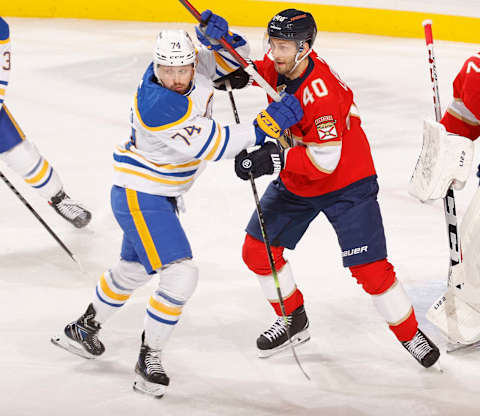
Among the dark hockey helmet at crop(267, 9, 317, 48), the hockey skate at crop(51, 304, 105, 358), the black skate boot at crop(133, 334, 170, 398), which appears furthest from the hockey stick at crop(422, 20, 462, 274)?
the hockey skate at crop(51, 304, 105, 358)

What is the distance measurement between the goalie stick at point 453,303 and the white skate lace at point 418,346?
0.16 meters

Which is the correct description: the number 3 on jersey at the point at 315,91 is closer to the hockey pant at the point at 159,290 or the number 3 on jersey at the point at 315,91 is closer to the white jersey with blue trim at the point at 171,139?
the white jersey with blue trim at the point at 171,139

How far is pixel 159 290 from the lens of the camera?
257 centimetres

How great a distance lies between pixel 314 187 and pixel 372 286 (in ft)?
1.18

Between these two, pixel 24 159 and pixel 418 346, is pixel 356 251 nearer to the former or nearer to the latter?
pixel 418 346

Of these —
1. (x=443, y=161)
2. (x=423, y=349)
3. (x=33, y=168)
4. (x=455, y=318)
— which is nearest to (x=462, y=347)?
(x=455, y=318)

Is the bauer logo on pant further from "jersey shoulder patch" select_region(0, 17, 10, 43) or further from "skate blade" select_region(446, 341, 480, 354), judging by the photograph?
"jersey shoulder patch" select_region(0, 17, 10, 43)

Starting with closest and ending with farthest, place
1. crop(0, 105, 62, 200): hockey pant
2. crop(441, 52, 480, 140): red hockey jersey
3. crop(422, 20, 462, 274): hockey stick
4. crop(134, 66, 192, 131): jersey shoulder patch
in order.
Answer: crop(134, 66, 192, 131): jersey shoulder patch < crop(441, 52, 480, 140): red hockey jersey < crop(422, 20, 462, 274): hockey stick < crop(0, 105, 62, 200): hockey pant

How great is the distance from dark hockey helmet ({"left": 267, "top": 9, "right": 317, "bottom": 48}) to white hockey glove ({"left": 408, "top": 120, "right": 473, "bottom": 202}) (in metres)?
0.50

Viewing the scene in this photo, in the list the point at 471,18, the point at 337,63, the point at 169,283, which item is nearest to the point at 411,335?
the point at 169,283

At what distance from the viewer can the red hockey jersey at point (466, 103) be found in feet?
8.64

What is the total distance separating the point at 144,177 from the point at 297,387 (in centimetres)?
80

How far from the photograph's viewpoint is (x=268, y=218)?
279cm

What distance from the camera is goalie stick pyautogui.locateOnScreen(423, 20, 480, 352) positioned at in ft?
9.36
